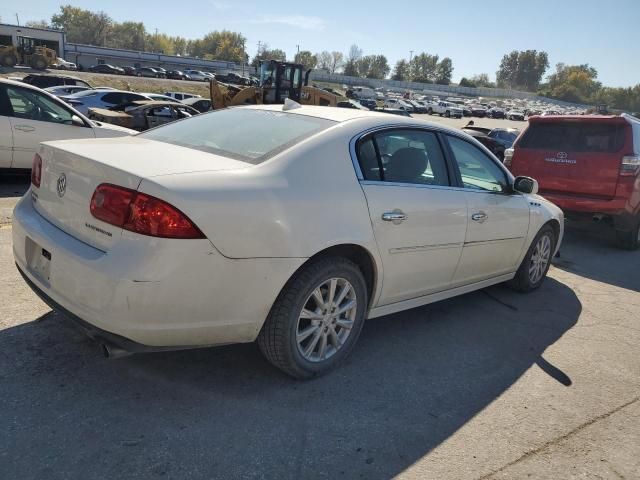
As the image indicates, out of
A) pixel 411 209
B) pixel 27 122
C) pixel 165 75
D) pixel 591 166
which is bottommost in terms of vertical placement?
pixel 165 75

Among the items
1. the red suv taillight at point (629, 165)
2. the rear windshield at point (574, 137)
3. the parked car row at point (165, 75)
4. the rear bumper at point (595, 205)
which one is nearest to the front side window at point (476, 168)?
the rear bumper at point (595, 205)

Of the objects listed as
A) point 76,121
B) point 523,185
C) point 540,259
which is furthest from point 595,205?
point 76,121

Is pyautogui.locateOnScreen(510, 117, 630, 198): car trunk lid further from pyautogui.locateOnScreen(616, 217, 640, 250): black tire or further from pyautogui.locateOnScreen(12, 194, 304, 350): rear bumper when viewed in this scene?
pyautogui.locateOnScreen(12, 194, 304, 350): rear bumper

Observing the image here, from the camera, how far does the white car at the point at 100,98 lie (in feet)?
54.0

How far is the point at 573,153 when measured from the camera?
293 inches

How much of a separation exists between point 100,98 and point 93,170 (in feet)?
52.4

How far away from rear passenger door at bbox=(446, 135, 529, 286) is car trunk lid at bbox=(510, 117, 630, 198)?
121 inches

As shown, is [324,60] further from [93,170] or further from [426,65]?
[93,170]

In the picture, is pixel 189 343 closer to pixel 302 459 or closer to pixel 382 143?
pixel 302 459

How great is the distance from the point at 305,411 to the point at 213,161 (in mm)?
1451

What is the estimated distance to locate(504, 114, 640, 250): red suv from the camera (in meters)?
7.11

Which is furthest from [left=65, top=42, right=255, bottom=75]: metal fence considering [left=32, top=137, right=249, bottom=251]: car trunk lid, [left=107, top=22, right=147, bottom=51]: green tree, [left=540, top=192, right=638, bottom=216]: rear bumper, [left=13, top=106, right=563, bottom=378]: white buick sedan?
[left=13, top=106, right=563, bottom=378]: white buick sedan

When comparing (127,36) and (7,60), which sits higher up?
(127,36)

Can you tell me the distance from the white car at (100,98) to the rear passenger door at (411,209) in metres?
14.9
